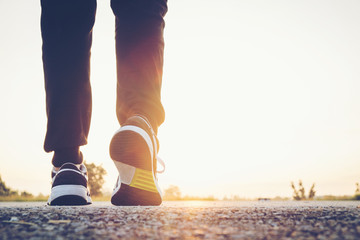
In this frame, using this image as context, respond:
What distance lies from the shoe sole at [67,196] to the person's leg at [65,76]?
3.1 inches

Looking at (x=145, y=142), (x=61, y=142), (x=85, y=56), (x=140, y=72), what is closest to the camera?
(x=145, y=142)

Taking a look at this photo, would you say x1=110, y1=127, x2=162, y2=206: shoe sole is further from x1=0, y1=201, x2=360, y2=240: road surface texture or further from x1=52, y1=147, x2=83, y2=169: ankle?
x1=52, y1=147, x2=83, y2=169: ankle

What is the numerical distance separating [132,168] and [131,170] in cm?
1

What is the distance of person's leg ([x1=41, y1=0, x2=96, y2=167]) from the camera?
211 cm

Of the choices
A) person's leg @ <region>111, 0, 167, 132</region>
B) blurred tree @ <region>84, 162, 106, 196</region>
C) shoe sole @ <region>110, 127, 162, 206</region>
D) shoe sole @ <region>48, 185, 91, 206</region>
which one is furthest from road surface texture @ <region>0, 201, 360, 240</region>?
blurred tree @ <region>84, 162, 106, 196</region>

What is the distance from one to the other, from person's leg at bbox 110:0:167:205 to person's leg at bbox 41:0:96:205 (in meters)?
0.30

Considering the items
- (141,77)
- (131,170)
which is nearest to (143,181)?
(131,170)

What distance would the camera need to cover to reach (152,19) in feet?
6.57

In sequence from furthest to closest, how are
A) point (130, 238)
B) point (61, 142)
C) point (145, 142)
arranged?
point (61, 142) < point (145, 142) < point (130, 238)

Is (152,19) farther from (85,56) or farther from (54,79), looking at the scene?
(54,79)

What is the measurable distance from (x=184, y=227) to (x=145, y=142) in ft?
2.78

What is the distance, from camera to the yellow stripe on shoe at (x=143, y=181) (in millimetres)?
1669

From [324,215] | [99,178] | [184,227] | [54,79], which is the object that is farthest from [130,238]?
[99,178]

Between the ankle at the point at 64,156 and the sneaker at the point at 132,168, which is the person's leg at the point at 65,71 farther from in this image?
the sneaker at the point at 132,168
